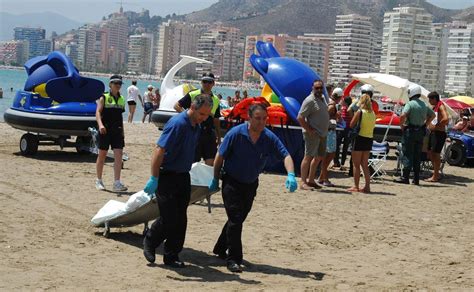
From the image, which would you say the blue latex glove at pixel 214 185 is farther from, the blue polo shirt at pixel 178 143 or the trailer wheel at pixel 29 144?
the trailer wheel at pixel 29 144

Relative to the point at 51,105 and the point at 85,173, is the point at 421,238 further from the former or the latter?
the point at 51,105

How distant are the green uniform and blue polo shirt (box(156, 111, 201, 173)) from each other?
732 cm

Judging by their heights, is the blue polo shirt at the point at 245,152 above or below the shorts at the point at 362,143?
above

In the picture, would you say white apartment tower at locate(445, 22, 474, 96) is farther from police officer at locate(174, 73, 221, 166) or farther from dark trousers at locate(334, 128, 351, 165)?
police officer at locate(174, 73, 221, 166)

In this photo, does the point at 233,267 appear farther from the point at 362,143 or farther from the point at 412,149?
the point at 412,149

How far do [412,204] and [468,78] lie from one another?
18735cm

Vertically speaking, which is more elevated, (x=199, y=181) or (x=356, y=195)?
(x=199, y=181)

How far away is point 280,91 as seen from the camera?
1397cm

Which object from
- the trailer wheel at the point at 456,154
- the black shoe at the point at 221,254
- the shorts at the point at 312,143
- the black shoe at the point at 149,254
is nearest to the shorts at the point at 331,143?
the shorts at the point at 312,143

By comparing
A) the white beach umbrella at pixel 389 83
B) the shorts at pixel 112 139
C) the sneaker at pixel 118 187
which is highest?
the white beach umbrella at pixel 389 83

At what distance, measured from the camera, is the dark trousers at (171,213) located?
706cm

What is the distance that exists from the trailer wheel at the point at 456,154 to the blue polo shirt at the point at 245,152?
36.9ft

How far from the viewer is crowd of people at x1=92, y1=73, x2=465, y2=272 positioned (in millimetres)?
7051

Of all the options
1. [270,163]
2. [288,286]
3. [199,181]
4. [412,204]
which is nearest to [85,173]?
[270,163]
